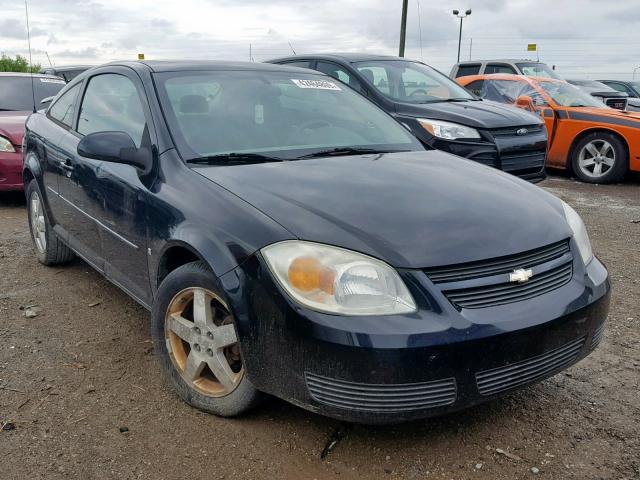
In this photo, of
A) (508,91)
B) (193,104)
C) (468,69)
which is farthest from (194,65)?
(468,69)

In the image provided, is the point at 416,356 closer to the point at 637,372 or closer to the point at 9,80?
the point at 637,372

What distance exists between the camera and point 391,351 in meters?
2.12

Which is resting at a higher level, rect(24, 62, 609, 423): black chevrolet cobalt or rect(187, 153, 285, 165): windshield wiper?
rect(187, 153, 285, 165): windshield wiper

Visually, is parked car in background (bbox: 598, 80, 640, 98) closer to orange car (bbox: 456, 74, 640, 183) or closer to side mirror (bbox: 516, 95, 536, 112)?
orange car (bbox: 456, 74, 640, 183)

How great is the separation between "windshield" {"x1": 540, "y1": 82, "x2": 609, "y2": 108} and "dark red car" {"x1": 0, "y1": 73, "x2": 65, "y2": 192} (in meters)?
6.98

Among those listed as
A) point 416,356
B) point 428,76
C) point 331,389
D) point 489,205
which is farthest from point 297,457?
point 428,76

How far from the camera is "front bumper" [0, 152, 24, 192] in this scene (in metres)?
6.67

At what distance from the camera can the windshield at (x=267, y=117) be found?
3.11 metres

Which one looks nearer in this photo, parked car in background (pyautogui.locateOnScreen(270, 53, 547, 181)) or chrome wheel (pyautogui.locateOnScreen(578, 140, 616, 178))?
parked car in background (pyautogui.locateOnScreen(270, 53, 547, 181))

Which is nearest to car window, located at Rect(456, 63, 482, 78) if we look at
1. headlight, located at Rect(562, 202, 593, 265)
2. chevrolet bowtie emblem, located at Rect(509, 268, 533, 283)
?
headlight, located at Rect(562, 202, 593, 265)

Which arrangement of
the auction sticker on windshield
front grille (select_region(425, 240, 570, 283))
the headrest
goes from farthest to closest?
the auction sticker on windshield
the headrest
front grille (select_region(425, 240, 570, 283))

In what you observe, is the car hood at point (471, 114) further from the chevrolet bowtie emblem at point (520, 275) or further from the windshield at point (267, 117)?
the chevrolet bowtie emblem at point (520, 275)

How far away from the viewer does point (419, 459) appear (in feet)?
7.98

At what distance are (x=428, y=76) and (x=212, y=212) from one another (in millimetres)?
5686
